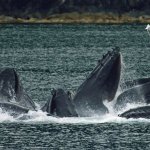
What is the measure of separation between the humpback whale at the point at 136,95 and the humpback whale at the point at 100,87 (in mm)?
764

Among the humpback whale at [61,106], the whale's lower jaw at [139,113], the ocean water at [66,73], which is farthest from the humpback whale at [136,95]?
the humpback whale at [61,106]

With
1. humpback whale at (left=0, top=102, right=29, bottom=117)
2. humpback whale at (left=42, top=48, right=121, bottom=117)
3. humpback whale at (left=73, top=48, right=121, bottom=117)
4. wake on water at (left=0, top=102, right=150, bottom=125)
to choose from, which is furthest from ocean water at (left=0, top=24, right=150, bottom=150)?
humpback whale at (left=73, top=48, right=121, bottom=117)

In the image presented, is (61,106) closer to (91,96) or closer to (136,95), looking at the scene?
(91,96)

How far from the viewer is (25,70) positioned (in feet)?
328

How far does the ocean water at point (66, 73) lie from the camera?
56719mm

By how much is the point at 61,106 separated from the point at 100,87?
14.7ft

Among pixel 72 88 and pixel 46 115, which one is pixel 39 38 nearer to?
pixel 72 88

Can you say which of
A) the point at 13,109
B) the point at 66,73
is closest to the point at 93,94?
the point at 13,109

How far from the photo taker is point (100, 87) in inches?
2581

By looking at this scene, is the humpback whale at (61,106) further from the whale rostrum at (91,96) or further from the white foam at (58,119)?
the white foam at (58,119)

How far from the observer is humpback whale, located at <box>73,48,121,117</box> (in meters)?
64.2

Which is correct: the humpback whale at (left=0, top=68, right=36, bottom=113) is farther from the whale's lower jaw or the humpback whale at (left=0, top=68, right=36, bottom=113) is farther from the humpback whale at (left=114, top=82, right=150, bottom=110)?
the whale's lower jaw

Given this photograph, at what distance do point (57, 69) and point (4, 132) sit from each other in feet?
141

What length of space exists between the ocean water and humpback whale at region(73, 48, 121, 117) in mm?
926
